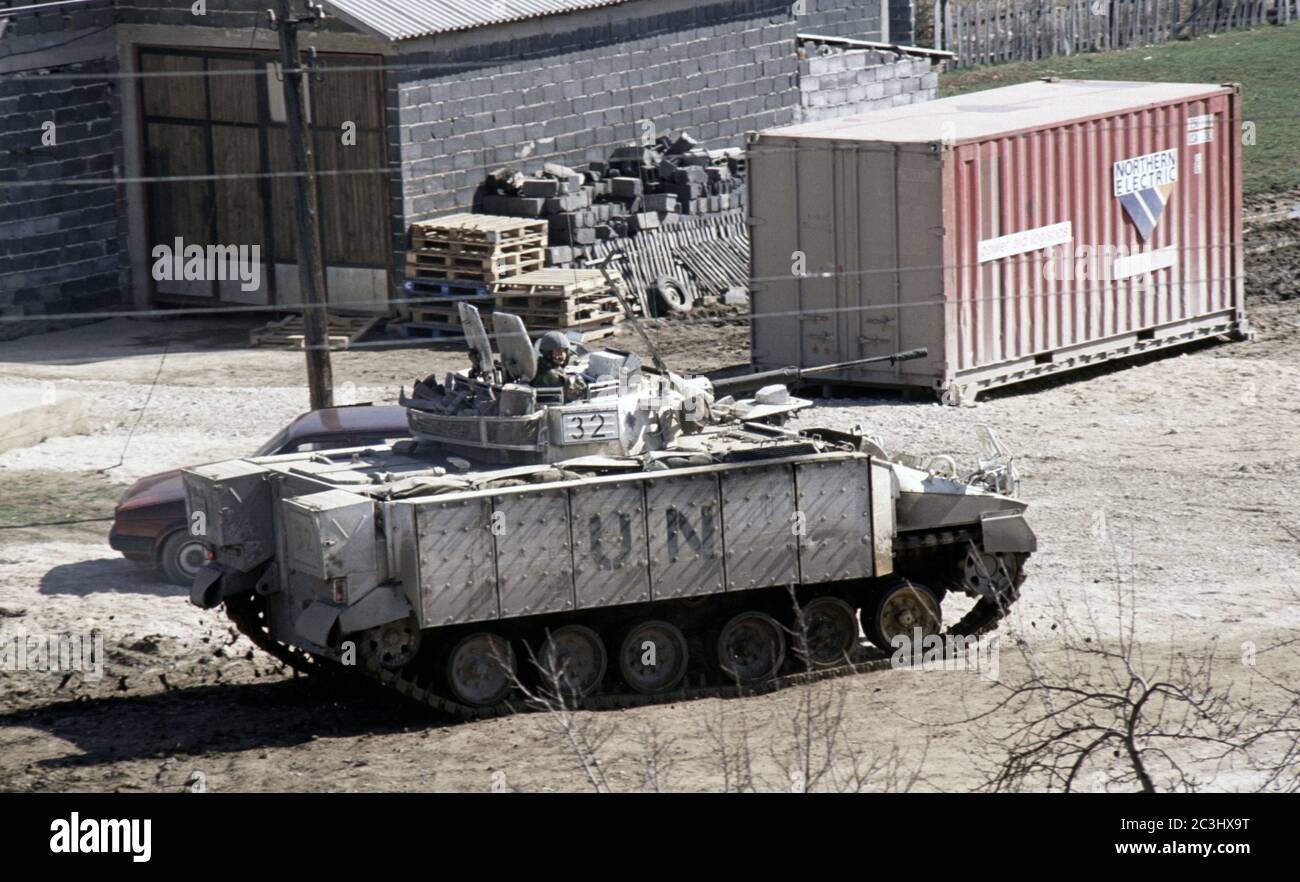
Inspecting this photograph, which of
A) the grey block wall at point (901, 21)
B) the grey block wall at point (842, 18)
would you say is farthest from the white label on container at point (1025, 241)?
the grey block wall at point (901, 21)

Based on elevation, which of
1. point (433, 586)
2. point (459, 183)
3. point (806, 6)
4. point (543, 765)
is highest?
point (806, 6)

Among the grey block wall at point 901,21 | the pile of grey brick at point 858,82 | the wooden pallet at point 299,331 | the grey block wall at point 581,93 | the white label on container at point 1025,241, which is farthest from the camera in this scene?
the grey block wall at point 901,21

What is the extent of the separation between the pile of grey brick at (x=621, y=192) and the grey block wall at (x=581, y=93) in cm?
47

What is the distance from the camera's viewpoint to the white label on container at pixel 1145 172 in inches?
959

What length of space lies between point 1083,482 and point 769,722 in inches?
292

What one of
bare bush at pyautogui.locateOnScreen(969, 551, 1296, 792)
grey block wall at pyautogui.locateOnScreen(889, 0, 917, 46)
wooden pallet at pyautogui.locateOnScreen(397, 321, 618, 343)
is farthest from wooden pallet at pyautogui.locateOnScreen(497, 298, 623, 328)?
grey block wall at pyautogui.locateOnScreen(889, 0, 917, 46)

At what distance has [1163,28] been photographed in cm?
4506

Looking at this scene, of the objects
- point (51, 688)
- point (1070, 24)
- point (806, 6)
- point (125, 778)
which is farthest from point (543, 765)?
point (1070, 24)

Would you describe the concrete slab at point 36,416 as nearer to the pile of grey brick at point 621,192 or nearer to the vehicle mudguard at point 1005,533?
the pile of grey brick at point 621,192

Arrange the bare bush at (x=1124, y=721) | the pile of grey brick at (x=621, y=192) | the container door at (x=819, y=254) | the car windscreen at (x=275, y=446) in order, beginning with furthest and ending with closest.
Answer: the pile of grey brick at (x=621, y=192) → the container door at (x=819, y=254) → the car windscreen at (x=275, y=446) → the bare bush at (x=1124, y=721)

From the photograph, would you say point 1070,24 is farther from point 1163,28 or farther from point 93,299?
point 93,299

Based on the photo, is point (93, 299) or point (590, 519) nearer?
point (590, 519)

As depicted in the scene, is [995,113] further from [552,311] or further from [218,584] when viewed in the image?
[218,584]

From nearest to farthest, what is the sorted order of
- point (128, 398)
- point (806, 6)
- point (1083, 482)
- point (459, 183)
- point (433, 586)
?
point (433, 586), point (1083, 482), point (128, 398), point (459, 183), point (806, 6)
